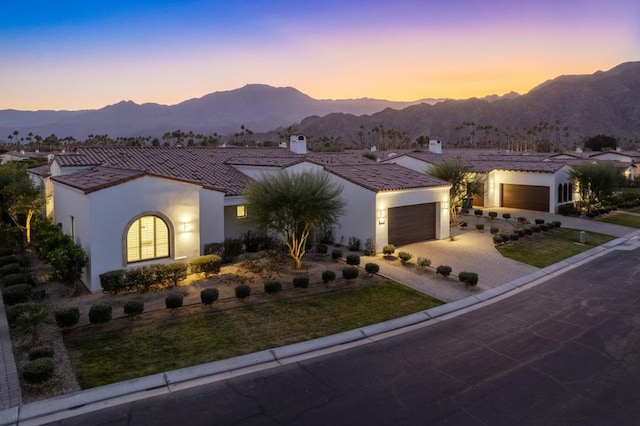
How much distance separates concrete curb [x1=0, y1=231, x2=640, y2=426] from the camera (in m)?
8.80

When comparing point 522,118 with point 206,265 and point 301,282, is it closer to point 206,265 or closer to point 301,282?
point 301,282

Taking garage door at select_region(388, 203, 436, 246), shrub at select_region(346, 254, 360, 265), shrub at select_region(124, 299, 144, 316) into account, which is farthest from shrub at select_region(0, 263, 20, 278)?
garage door at select_region(388, 203, 436, 246)

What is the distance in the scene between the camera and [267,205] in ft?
62.3

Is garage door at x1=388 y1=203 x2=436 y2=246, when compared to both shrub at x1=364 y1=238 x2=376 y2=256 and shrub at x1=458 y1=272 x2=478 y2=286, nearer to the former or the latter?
shrub at x1=364 y1=238 x2=376 y2=256

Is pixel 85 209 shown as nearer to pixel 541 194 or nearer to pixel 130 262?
pixel 130 262

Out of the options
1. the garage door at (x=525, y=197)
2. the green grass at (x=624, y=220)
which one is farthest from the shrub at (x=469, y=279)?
the garage door at (x=525, y=197)

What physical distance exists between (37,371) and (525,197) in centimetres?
3858

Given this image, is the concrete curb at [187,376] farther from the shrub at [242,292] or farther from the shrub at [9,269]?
the shrub at [9,269]

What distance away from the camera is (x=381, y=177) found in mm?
26062

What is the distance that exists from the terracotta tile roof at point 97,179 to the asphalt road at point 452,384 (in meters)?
9.52

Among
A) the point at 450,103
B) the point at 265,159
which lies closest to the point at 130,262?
the point at 265,159

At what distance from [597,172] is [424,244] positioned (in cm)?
2035

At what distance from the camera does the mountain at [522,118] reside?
141875 mm

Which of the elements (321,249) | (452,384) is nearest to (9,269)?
(321,249)
